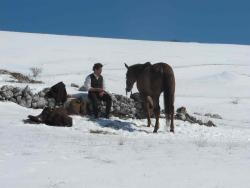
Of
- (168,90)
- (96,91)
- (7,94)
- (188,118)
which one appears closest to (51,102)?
(7,94)

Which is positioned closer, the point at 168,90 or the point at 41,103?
the point at 168,90

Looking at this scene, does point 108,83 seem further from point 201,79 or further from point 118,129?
point 118,129

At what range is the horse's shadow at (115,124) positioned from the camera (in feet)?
47.7

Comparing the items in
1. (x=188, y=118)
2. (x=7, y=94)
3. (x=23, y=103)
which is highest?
(x=7, y=94)

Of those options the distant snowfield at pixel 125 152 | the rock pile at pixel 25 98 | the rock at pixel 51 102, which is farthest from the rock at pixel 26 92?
the rock at pixel 51 102

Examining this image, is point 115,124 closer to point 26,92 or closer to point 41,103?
point 41,103

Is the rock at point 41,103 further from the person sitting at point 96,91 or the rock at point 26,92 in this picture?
the person sitting at point 96,91

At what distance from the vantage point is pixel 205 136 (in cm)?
1425

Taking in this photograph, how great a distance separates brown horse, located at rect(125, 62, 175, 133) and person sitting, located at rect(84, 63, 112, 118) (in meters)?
0.98

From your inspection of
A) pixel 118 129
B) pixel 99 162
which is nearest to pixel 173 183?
pixel 99 162

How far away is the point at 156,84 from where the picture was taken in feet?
48.3

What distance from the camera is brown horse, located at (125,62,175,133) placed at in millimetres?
14430

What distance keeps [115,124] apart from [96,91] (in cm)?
140

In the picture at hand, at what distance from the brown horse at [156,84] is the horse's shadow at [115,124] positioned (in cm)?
69
